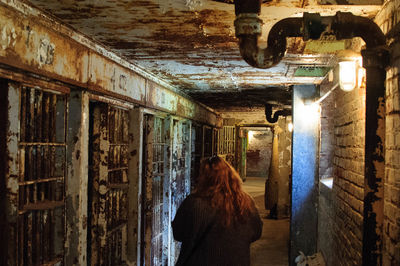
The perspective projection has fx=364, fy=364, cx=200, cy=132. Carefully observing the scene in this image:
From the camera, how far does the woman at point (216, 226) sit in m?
3.04

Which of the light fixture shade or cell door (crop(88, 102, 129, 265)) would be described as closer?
the light fixture shade

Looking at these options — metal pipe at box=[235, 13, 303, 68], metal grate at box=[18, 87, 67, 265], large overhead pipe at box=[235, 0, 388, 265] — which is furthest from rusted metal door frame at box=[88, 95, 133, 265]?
large overhead pipe at box=[235, 0, 388, 265]

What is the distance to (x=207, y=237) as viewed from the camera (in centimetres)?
305

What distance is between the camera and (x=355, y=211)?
3660 mm

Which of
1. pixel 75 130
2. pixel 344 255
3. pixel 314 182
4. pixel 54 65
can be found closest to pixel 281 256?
pixel 314 182

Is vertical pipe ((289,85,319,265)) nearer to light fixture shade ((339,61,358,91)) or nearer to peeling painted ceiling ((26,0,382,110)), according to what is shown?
peeling painted ceiling ((26,0,382,110))

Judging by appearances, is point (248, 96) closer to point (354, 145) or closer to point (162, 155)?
point (162, 155)

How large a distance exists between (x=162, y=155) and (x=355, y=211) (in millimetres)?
4069

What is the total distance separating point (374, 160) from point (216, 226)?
1.35m

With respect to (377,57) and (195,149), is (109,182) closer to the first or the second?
(377,57)

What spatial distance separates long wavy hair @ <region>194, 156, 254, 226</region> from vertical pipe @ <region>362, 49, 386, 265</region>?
0.95m

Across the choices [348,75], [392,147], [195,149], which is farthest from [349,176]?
[195,149]

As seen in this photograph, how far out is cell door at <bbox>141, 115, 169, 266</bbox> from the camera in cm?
602

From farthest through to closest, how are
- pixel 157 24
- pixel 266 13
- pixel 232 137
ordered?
pixel 232 137
pixel 157 24
pixel 266 13
